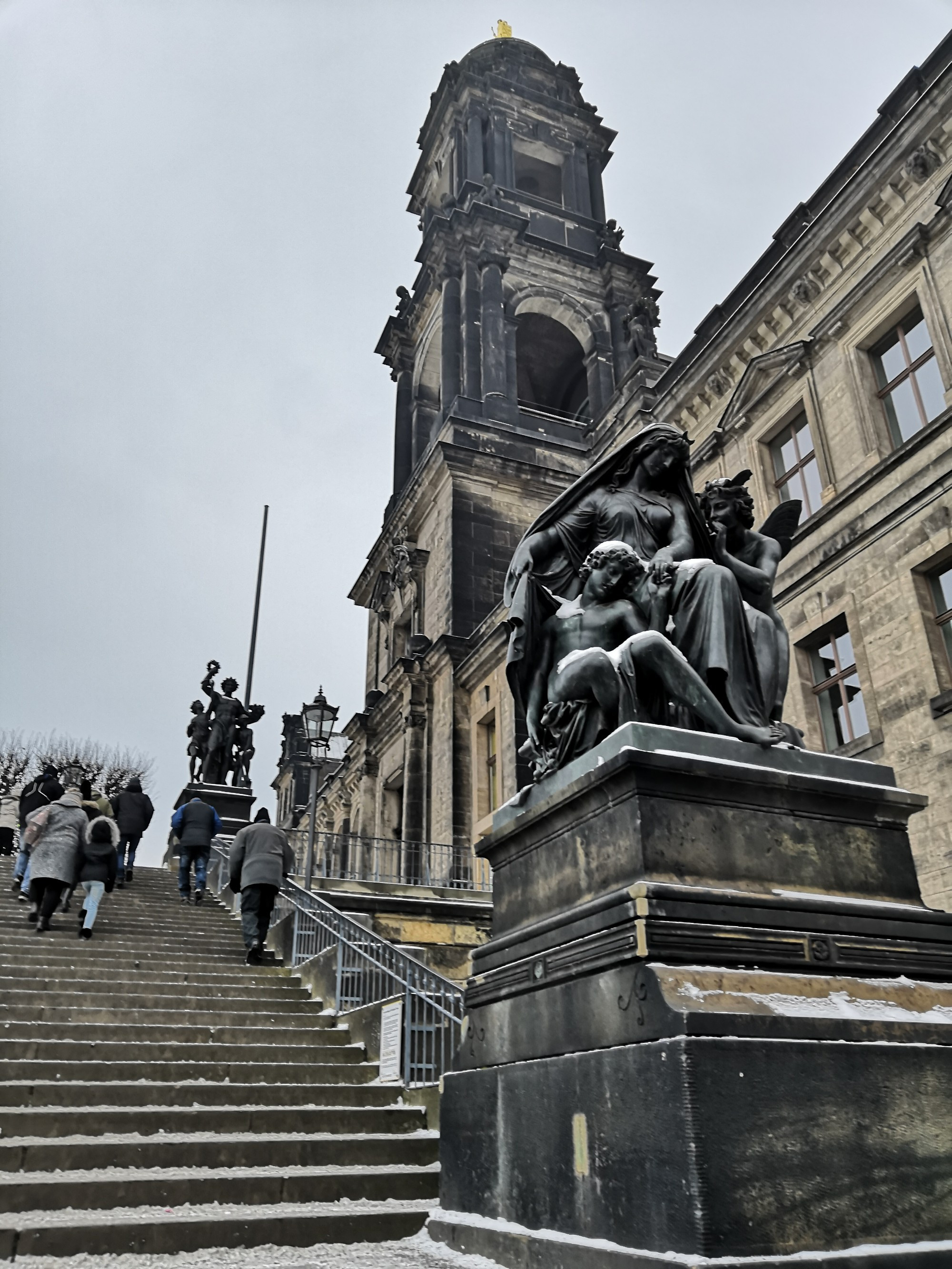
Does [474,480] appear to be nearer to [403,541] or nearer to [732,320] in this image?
[403,541]

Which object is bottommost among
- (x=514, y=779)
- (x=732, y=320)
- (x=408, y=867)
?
(x=408, y=867)

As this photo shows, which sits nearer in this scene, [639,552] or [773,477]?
[639,552]

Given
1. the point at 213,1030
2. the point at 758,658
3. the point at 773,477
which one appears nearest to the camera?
the point at 758,658

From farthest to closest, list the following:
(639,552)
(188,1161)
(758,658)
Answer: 1. (188,1161)
2. (639,552)
3. (758,658)

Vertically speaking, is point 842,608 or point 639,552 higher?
point 842,608

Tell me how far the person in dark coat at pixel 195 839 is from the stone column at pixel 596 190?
31312mm

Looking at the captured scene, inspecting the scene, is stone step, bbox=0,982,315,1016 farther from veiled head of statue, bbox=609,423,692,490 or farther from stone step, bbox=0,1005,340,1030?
veiled head of statue, bbox=609,423,692,490

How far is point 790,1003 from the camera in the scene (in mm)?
3275

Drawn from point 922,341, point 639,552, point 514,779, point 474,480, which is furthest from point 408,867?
point 639,552

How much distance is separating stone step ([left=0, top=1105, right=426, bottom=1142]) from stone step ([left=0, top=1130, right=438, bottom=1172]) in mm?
91

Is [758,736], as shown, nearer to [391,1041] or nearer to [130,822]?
[391,1041]

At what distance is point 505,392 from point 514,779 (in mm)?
15043

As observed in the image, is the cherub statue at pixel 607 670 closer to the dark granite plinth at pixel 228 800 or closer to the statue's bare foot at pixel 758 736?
the statue's bare foot at pixel 758 736

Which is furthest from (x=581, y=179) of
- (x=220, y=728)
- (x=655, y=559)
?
(x=655, y=559)
